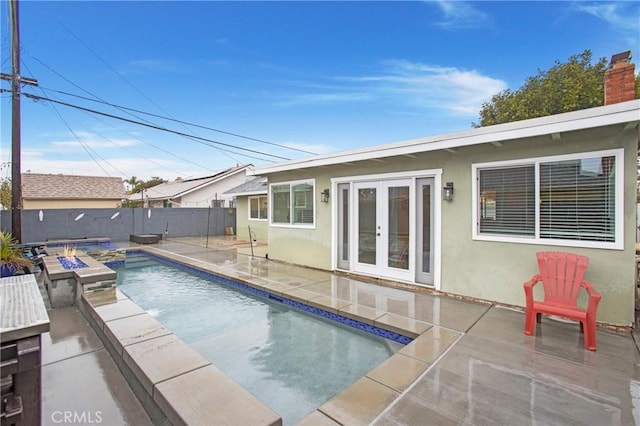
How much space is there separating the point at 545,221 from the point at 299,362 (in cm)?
428

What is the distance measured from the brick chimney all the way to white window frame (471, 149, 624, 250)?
2.77 ft

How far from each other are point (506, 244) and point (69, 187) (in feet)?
88.6

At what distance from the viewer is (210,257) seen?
10227 millimetres

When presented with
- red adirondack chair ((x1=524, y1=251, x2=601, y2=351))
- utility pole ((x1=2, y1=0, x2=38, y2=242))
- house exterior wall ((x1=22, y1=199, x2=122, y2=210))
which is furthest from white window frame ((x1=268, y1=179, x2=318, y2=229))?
house exterior wall ((x1=22, y1=199, x2=122, y2=210))

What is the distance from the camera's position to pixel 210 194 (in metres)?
24.0

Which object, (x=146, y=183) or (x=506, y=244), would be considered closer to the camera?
(x=506, y=244)

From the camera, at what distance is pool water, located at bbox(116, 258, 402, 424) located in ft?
10.7

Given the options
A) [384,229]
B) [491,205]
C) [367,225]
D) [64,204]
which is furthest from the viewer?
[64,204]

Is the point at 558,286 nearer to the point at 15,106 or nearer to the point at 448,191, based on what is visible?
the point at 448,191

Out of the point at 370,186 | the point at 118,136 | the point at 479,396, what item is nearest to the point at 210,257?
the point at 370,186

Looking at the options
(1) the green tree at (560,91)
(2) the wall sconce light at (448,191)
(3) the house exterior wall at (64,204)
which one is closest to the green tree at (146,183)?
(3) the house exterior wall at (64,204)

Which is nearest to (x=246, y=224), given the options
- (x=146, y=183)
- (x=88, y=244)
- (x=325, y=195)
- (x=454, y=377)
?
(x=88, y=244)

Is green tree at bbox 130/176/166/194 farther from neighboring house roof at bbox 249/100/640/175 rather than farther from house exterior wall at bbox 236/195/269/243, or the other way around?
neighboring house roof at bbox 249/100/640/175

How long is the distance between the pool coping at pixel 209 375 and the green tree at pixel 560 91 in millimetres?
14356
